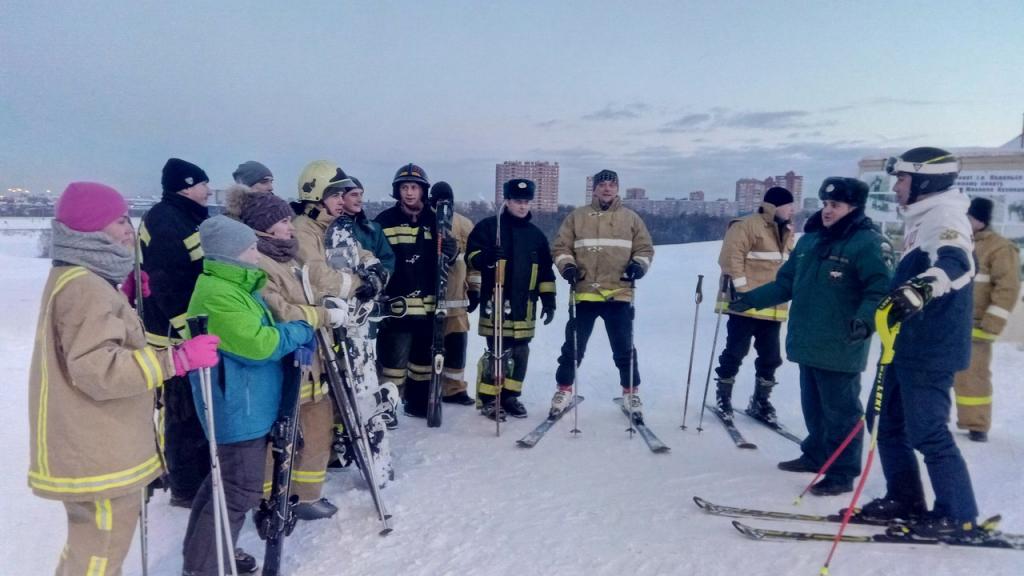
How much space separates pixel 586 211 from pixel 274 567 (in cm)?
385

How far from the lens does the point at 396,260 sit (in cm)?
521

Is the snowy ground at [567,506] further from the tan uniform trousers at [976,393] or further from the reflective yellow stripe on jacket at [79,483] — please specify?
the reflective yellow stripe on jacket at [79,483]

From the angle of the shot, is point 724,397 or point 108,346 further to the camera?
point 724,397

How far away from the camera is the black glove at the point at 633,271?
5337mm

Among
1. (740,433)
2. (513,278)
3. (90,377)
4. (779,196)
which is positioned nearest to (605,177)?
(513,278)

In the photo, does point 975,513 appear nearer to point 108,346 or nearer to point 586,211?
point 586,211

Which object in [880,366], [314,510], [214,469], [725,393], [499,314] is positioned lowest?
[314,510]

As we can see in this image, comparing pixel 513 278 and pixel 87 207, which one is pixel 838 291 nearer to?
pixel 513 278

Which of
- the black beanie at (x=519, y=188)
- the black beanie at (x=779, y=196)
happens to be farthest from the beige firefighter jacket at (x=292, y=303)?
the black beanie at (x=779, y=196)

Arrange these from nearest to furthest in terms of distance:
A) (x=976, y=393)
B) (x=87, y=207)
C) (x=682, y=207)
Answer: (x=87, y=207) → (x=976, y=393) → (x=682, y=207)

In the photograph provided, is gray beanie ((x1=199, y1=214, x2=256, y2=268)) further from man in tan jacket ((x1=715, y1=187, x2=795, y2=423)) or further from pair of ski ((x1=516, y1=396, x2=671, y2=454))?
man in tan jacket ((x1=715, y1=187, x2=795, y2=423))

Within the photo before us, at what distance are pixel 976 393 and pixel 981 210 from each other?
149 centimetres

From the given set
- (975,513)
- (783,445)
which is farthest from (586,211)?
(975,513)

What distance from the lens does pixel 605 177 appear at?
217 inches
